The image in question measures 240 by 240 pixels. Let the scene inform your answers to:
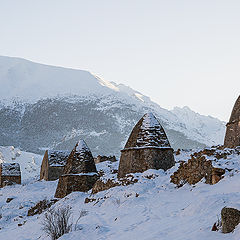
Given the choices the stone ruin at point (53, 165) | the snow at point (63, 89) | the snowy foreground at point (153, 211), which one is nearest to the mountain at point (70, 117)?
the snow at point (63, 89)

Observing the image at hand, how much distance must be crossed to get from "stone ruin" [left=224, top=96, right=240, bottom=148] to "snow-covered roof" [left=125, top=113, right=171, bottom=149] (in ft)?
13.0

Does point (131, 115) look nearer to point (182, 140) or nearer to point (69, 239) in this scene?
point (182, 140)

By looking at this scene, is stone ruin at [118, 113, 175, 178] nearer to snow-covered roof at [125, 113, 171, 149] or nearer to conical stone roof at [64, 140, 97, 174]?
snow-covered roof at [125, 113, 171, 149]

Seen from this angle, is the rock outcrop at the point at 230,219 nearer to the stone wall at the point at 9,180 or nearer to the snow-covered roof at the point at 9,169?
the stone wall at the point at 9,180

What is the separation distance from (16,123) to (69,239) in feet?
418

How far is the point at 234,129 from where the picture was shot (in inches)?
795

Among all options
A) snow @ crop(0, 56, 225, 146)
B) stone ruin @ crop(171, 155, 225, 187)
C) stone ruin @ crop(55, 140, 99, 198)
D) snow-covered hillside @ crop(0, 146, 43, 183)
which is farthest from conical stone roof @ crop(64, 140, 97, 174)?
snow @ crop(0, 56, 225, 146)

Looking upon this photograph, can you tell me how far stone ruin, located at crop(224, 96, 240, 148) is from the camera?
65.0 feet

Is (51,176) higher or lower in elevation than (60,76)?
lower

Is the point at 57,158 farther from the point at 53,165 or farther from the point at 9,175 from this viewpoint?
the point at 9,175

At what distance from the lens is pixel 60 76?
7219 inches

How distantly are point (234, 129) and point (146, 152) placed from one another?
18.5 feet

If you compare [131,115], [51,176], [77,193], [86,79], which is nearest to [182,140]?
[131,115]

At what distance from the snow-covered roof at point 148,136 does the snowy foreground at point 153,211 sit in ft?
6.28
